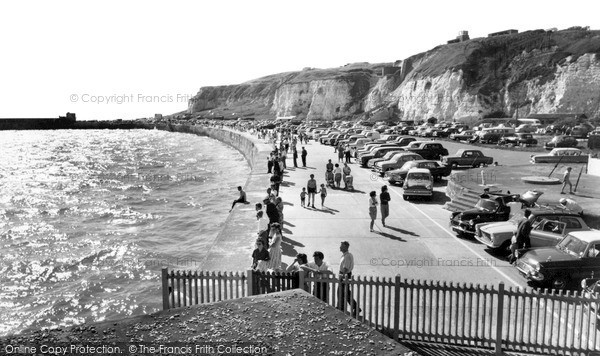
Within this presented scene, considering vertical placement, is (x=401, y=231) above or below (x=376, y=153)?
below

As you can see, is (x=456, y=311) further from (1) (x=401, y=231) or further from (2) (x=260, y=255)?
(1) (x=401, y=231)

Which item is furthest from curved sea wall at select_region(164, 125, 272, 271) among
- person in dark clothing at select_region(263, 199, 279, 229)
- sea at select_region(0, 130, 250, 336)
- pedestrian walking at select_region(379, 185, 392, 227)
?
pedestrian walking at select_region(379, 185, 392, 227)

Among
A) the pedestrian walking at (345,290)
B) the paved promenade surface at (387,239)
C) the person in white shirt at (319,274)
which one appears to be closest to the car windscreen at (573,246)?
the paved promenade surface at (387,239)

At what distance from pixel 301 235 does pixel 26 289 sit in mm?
9528

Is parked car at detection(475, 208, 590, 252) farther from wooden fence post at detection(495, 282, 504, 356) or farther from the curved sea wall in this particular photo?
the curved sea wall

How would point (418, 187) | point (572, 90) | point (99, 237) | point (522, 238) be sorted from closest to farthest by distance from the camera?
point (522, 238)
point (418, 187)
point (99, 237)
point (572, 90)

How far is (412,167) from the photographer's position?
93.7 feet

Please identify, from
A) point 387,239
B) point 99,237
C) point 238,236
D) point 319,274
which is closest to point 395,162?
point 387,239

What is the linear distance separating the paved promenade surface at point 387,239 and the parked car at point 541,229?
0.49 meters

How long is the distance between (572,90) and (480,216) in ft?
245

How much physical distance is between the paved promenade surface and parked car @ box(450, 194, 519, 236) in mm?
376

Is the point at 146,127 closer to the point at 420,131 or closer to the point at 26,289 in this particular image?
the point at 420,131

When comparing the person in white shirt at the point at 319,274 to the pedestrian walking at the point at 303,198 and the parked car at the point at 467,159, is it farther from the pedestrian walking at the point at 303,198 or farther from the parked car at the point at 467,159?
the parked car at the point at 467,159

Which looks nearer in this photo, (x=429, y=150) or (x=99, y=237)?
(x=99, y=237)
